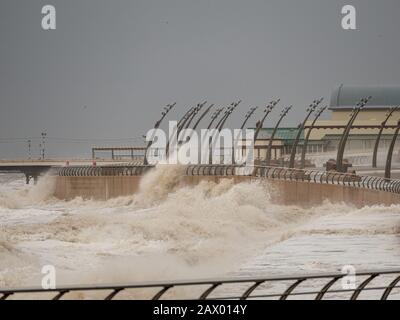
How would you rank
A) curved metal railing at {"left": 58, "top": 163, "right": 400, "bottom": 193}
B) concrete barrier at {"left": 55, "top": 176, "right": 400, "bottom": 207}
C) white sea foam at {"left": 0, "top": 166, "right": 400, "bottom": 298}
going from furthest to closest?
curved metal railing at {"left": 58, "top": 163, "right": 400, "bottom": 193} < concrete barrier at {"left": 55, "top": 176, "right": 400, "bottom": 207} < white sea foam at {"left": 0, "top": 166, "right": 400, "bottom": 298}

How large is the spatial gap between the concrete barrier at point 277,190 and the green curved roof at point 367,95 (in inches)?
1483

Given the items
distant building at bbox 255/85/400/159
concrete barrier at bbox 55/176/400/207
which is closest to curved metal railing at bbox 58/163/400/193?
concrete barrier at bbox 55/176/400/207

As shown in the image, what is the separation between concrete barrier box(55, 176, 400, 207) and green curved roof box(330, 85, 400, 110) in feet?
124

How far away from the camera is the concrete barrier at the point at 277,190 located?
43.9m

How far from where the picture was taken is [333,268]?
21.3 metres

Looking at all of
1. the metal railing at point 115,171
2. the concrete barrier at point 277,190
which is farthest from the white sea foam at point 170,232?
the metal railing at point 115,171

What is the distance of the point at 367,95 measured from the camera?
115 m

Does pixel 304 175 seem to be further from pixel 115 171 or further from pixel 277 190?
pixel 115 171

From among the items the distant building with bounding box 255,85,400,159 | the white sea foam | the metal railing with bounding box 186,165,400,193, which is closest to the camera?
the white sea foam

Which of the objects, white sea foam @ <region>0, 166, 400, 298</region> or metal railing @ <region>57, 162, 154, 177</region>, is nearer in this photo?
white sea foam @ <region>0, 166, 400, 298</region>

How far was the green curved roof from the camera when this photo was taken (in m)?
112

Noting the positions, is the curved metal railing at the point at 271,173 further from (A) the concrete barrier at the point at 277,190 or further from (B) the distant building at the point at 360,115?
(B) the distant building at the point at 360,115

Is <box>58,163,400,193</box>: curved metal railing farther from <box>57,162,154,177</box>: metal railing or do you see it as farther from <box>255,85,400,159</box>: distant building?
<box>255,85,400,159</box>: distant building
